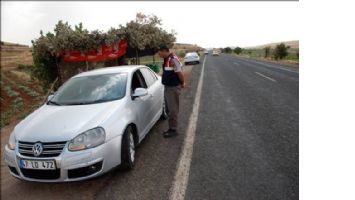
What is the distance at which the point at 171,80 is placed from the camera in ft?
17.4

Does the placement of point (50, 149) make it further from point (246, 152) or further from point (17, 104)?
point (17, 104)

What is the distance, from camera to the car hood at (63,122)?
3.55m

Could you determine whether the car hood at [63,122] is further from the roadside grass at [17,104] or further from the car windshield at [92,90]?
the roadside grass at [17,104]

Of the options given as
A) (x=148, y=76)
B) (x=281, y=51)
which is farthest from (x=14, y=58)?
(x=148, y=76)

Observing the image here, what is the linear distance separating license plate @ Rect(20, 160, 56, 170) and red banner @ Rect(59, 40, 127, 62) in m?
9.42

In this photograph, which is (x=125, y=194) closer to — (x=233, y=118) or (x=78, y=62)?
(x=233, y=118)

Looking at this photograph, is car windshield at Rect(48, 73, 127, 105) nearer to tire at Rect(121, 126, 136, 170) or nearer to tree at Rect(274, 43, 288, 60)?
tire at Rect(121, 126, 136, 170)

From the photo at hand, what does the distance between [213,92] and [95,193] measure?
7.47m

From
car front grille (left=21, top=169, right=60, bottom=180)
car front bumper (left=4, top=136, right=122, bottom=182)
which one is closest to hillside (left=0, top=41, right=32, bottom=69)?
car front bumper (left=4, top=136, right=122, bottom=182)

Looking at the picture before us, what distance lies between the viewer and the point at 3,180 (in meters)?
4.30

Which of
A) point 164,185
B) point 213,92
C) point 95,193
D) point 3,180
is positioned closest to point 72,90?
point 3,180

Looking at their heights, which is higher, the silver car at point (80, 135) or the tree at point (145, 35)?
the tree at point (145, 35)

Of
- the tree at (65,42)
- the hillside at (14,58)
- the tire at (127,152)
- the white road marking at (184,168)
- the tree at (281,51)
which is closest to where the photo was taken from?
the white road marking at (184,168)

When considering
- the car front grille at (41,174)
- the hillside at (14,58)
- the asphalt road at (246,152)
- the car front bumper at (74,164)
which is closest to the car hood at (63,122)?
the car front bumper at (74,164)
